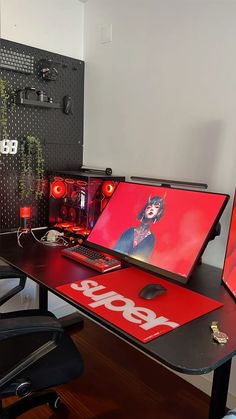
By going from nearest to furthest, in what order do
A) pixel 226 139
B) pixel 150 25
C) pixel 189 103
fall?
pixel 226 139
pixel 189 103
pixel 150 25

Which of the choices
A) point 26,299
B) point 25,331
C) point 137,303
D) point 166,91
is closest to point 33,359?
point 25,331

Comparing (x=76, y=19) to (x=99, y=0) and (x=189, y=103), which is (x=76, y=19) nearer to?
(x=99, y=0)

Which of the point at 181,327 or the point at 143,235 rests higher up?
the point at 143,235

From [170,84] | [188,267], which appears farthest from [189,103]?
[188,267]

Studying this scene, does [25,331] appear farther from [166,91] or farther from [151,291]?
[166,91]

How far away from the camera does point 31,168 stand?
2.07 metres

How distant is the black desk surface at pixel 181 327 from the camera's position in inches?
32.7

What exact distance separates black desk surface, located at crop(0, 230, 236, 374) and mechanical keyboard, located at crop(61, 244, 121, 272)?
26 millimetres

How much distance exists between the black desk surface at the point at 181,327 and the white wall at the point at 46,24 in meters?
1.22

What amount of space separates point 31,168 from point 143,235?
95 centimetres

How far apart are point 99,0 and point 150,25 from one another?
21.1 inches

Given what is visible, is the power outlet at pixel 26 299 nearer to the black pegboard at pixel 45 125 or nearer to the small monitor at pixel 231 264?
the black pegboard at pixel 45 125

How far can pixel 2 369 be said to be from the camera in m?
1.11

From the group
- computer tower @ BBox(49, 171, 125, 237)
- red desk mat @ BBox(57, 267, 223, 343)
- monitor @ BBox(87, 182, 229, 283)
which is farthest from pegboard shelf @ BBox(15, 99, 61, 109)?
red desk mat @ BBox(57, 267, 223, 343)
